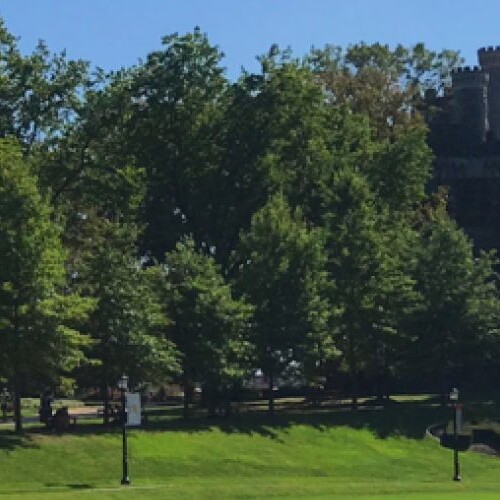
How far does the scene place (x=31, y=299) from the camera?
46625 mm

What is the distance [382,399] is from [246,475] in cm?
2021

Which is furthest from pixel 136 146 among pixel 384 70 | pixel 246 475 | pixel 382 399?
pixel 384 70

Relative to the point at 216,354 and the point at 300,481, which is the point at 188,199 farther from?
the point at 300,481

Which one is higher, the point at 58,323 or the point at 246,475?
the point at 58,323

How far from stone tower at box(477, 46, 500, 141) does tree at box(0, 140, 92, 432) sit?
57.9 m

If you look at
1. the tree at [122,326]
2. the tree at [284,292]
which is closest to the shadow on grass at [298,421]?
the tree at [284,292]

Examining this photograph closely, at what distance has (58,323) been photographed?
4672 centimetres

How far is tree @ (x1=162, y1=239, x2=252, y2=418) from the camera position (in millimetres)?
53438

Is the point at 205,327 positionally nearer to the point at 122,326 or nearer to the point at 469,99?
the point at 122,326

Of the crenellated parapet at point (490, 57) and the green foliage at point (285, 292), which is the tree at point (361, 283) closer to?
the green foliage at point (285, 292)

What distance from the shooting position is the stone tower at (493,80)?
101688 mm

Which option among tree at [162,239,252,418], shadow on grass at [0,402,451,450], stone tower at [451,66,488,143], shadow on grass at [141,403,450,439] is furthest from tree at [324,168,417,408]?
stone tower at [451,66,488,143]

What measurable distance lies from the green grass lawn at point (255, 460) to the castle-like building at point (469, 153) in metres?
31.1

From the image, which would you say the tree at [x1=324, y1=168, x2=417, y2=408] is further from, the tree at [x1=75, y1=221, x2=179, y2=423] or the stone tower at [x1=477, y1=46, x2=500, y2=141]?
the stone tower at [x1=477, y1=46, x2=500, y2=141]
